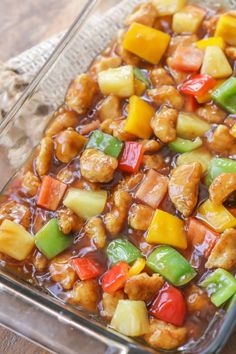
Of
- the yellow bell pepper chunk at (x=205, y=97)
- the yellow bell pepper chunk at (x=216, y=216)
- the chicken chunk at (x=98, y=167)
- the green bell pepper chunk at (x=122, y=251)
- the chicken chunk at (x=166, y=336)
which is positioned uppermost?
the chicken chunk at (x=98, y=167)

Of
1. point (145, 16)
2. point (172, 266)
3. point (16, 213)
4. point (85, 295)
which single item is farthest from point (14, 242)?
point (145, 16)

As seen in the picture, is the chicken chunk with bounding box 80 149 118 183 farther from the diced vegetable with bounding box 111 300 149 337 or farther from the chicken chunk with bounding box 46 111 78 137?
the diced vegetable with bounding box 111 300 149 337

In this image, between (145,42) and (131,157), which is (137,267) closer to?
(131,157)

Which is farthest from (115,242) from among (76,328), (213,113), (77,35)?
(77,35)

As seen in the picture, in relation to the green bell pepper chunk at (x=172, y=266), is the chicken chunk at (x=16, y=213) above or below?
above

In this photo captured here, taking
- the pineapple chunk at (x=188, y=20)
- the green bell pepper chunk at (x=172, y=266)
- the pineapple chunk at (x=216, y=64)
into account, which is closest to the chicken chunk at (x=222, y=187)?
the green bell pepper chunk at (x=172, y=266)

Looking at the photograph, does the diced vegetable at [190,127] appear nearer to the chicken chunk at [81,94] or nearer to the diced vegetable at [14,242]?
the chicken chunk at [81,94]
